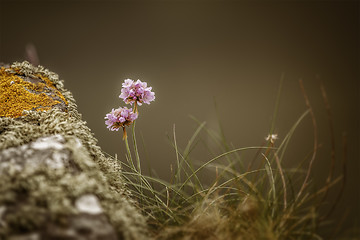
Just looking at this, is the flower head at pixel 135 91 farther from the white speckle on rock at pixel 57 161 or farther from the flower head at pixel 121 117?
the white speckle on rock at pixel 57 161

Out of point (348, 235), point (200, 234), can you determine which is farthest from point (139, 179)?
point (348, 235)

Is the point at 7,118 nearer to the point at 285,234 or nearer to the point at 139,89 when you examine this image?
the point at 139,89

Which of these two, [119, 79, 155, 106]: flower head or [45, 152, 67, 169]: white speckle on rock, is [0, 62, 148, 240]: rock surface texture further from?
[119, 79, 155, 106]: flower head

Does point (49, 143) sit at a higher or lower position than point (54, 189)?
higher

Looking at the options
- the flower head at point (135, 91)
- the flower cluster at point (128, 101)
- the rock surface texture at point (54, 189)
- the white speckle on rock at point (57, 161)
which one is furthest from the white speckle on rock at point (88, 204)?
the flower head at point (135, 91)

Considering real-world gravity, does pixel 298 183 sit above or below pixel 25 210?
below

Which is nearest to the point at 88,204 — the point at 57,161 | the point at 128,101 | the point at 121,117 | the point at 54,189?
the point at 54,189

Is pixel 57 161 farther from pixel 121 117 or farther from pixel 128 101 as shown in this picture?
pixel 128 101
